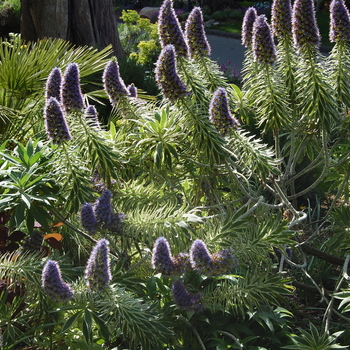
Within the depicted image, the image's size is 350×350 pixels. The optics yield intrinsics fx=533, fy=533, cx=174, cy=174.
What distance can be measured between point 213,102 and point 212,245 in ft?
2.16

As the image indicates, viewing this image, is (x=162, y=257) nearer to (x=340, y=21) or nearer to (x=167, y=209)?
(x=167, y=209)

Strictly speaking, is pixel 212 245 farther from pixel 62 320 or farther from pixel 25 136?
pixel 25 136

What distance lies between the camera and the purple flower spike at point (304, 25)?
2.48 metres

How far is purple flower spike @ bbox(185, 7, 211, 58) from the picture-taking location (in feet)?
8.55

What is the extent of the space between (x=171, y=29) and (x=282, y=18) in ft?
1.91

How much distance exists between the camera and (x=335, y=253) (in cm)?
362

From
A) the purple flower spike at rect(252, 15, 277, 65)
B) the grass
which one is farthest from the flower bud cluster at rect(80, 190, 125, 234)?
the grass

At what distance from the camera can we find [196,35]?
2646 mm

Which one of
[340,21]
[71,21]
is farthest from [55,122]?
[71,21]

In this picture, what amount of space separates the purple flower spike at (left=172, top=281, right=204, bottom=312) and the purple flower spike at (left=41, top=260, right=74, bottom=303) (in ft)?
1.50

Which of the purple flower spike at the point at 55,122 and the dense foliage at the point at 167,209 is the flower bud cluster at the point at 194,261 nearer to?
the dense foliage at the point at 167,209

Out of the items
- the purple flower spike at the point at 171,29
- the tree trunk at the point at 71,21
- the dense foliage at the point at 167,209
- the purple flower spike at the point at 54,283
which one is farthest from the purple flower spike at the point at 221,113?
the tree trunk at the point at 71,21

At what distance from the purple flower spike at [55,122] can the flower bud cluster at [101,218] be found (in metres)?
0.31

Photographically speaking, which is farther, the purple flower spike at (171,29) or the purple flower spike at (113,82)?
the purple flower spike at (113,82)
